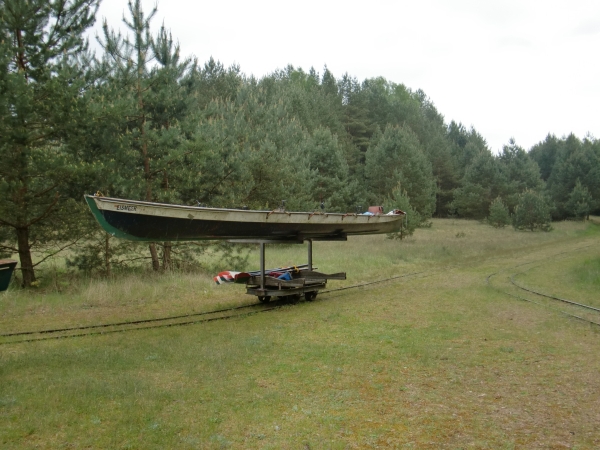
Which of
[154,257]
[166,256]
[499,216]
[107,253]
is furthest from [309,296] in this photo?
[499,216]

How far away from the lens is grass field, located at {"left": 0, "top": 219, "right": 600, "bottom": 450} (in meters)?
4.18

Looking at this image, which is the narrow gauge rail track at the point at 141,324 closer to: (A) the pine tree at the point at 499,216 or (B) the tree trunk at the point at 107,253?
(B) the tree trunk at the point at 107,253

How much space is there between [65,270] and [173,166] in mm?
3903

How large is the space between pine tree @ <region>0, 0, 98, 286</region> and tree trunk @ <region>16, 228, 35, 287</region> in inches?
0.8

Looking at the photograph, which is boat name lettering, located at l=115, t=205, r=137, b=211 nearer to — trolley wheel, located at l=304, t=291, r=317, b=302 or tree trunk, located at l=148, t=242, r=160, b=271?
trolley wheel, located at l=304, t=291, r=317, b=302

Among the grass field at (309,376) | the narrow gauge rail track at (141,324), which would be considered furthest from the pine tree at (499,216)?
the narrow gauge rail track at (141,324)

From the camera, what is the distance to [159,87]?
14250 millimetres

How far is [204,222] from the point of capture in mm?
8664

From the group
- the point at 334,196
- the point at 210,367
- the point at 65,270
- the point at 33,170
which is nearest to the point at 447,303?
the point at 210,367

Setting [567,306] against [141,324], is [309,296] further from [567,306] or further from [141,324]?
[567,306]

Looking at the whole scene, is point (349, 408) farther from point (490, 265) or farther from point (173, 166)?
point (490, 265)

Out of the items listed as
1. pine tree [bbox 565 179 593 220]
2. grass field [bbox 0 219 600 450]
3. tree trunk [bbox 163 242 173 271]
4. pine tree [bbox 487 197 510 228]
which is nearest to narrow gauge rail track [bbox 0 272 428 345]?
grass field [bbox 0 219 600 450]

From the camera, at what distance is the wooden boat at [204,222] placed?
7543 millimetres

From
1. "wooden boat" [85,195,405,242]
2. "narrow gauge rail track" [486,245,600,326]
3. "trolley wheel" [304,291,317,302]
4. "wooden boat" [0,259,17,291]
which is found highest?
"wooden boat" [85,195,405,242]
